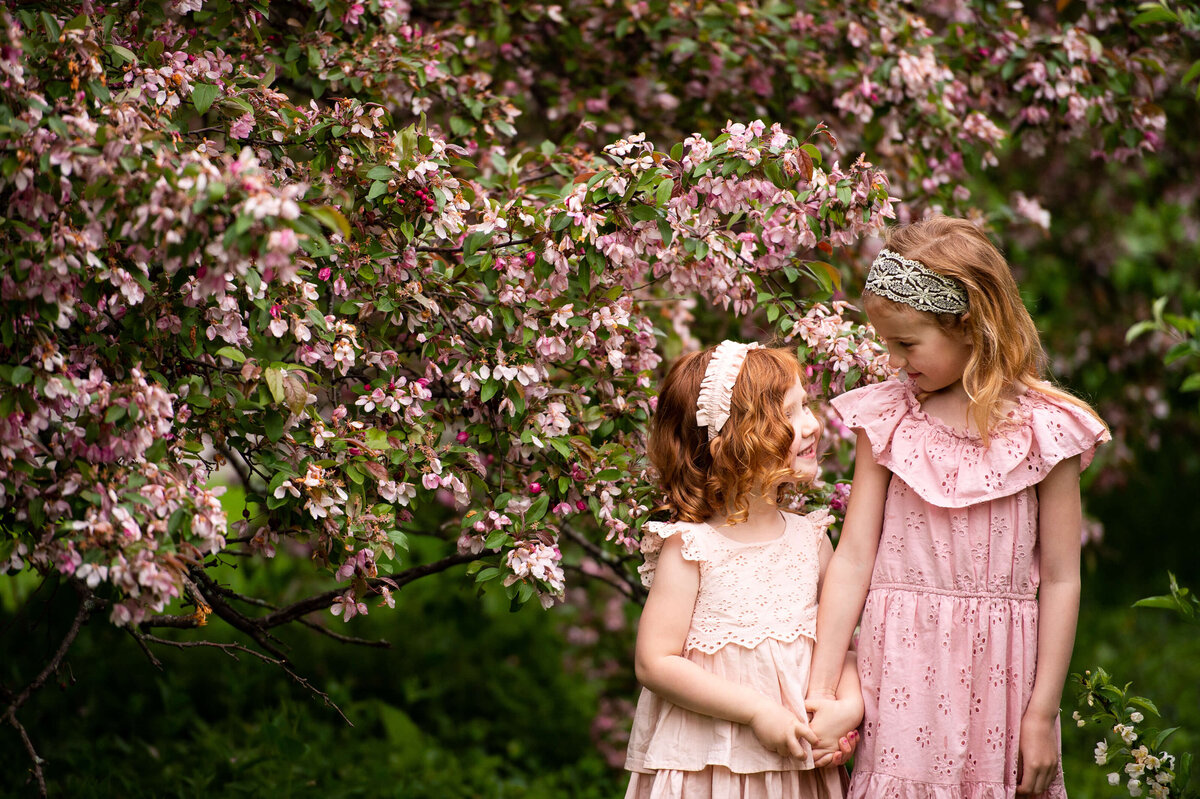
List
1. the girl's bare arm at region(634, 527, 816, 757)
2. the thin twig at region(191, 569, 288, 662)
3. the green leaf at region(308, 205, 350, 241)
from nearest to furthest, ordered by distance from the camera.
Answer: the green leaf at region(308, 205, 350, 241), the girl's bare arm at region(634, 527, 816, 757), the thin twig at region(191, 569, 288, 662)

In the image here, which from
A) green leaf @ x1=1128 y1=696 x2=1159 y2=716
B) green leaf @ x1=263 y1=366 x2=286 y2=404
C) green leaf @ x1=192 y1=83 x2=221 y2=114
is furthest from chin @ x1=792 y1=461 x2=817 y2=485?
green leaf @ x1=192 y1=83 x2=221 y2=114

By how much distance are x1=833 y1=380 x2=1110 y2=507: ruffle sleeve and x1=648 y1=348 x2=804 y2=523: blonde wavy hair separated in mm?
174

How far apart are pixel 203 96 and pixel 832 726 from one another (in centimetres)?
185

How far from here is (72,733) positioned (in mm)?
3906

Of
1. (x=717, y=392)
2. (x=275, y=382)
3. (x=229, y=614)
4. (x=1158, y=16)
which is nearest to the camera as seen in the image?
(x=275, y=382)

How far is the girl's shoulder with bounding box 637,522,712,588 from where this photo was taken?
223cm

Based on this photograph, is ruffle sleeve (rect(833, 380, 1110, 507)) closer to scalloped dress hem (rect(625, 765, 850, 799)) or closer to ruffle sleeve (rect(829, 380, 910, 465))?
ruffle sleeve (rect(829, 380, 910, 465))

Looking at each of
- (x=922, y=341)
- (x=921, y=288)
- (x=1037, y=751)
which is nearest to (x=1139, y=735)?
(x=1037, y=751)

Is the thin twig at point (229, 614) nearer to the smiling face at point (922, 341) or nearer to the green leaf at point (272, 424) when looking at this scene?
the green leaf at point (272, 424)

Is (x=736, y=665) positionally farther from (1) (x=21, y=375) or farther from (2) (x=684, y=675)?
(1) (x=21, y=375)

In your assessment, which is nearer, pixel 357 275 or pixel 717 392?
pixel 717 392

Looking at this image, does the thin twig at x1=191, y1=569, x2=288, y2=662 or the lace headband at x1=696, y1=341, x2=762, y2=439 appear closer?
the lace headband at x1=696, y1=341, x2=762, y2=439

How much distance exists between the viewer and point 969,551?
85.0 inches

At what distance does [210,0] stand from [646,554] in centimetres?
181
